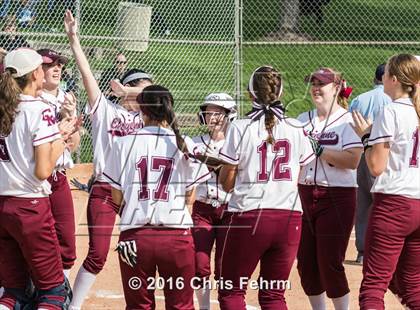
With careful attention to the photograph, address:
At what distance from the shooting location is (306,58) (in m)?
17.0

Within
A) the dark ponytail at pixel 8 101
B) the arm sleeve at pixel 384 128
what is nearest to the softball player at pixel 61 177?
the dark ponytail at pixel 8 101

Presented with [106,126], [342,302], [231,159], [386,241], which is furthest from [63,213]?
[386,241]

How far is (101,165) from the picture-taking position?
7.37m

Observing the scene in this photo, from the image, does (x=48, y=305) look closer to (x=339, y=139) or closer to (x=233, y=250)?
(x=233, y=250)

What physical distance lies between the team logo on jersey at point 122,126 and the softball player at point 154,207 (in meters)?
1.47

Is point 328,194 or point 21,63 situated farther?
point 328,194

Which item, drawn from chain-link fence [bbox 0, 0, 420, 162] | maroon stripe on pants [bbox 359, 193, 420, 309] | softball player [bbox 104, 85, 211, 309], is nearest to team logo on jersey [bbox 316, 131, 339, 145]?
maroon stripe on pants [bbox 359, 193, 420, 309]

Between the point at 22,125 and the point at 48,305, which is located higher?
the point at 22,125

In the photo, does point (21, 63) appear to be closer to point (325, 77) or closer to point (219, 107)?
point (219, 107)

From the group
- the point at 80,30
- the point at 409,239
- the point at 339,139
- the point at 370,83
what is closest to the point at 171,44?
the point at 80,30

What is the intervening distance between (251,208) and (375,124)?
2.99 feet

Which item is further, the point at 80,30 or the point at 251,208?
the point at 80,30

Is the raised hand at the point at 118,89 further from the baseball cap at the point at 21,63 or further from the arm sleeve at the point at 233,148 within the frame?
the arm sleeve at the point at 233,148

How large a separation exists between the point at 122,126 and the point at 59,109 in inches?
19.1
